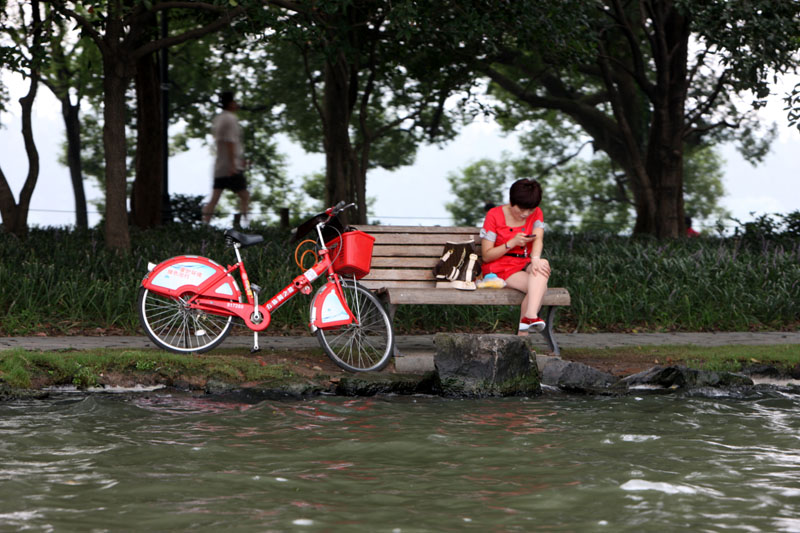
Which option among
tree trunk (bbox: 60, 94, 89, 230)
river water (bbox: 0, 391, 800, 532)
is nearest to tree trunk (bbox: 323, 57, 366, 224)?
tree trunk (bbox: 60, 94, 89, 230)

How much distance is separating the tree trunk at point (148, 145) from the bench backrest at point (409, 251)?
989cm

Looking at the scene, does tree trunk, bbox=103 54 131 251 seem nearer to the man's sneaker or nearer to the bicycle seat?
the bicycle seat

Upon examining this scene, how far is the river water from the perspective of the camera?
4.26m

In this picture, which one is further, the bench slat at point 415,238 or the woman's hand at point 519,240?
the bench slat at point 415,238

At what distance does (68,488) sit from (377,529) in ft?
5.33

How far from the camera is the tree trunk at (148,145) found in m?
17.7

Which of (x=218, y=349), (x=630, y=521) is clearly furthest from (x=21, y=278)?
(x=630, y=521)

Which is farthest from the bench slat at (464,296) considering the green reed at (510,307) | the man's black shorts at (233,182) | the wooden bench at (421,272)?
the man's black shorts at (233,182)

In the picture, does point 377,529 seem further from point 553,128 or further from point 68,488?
point 553,128

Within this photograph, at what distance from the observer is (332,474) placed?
501 centimetres

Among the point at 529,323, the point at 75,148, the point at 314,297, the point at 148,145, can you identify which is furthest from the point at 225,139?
the point at 75,148

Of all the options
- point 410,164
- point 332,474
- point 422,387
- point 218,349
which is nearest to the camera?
point 332,474

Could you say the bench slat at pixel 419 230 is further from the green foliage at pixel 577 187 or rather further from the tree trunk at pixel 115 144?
the green foliage at pixel 577 187

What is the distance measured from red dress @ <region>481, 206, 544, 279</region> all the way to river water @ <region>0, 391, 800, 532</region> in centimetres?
150
